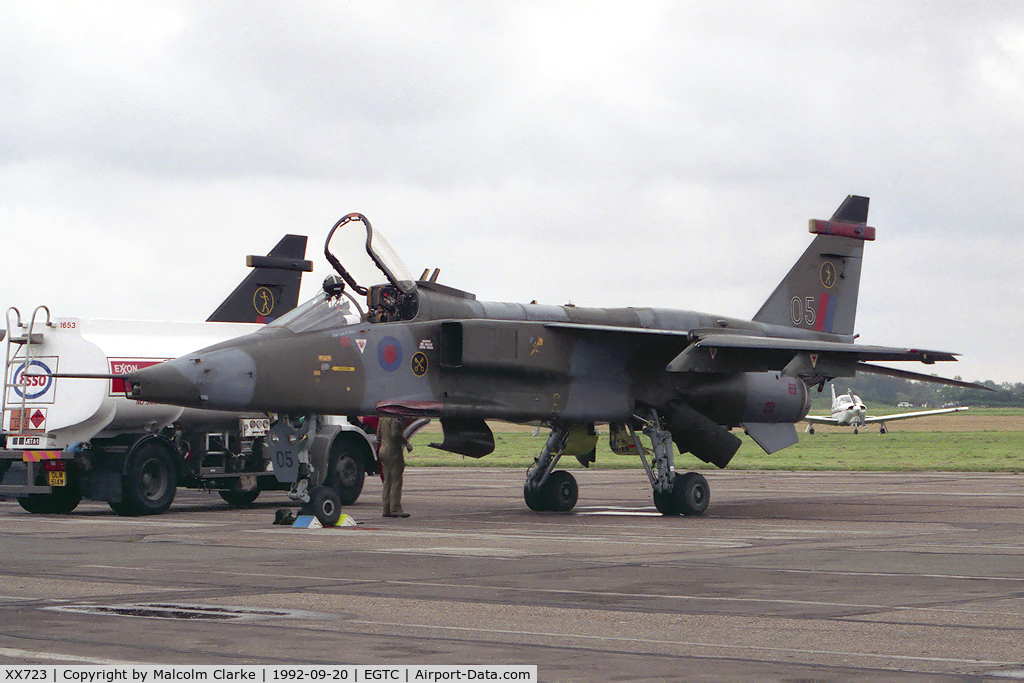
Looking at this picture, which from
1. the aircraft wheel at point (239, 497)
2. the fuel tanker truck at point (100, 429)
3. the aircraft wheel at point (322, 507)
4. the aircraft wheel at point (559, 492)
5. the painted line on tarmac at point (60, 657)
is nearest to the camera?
the painted line on tarmac at point (60, 657)

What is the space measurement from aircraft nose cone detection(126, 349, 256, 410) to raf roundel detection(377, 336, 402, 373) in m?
1.88

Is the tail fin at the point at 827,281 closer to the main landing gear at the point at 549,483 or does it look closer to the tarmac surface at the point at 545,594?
the main landing gear at the point at 549,483

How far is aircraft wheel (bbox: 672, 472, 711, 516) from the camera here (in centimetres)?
1988

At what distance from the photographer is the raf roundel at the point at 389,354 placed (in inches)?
695

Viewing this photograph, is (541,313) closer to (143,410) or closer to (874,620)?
(143,410)

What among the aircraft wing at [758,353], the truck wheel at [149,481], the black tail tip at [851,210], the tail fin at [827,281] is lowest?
the truck wheel at [149,481]

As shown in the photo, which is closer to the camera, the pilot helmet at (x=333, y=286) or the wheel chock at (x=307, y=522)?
the wheel chock at (x=307, y=522)

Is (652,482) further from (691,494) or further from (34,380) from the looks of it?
(34,380)

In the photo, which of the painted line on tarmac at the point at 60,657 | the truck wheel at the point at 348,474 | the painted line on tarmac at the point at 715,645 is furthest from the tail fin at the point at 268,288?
the painted line on tarmac at the point at 60,657

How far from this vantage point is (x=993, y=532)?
1627cm

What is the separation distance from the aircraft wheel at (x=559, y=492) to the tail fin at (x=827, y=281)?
17.3ft

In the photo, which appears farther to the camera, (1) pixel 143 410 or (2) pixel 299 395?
(1) pixel 143 410

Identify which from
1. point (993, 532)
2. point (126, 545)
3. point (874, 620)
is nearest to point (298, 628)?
point (874, 620)

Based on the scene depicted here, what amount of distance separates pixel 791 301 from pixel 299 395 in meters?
11.0
